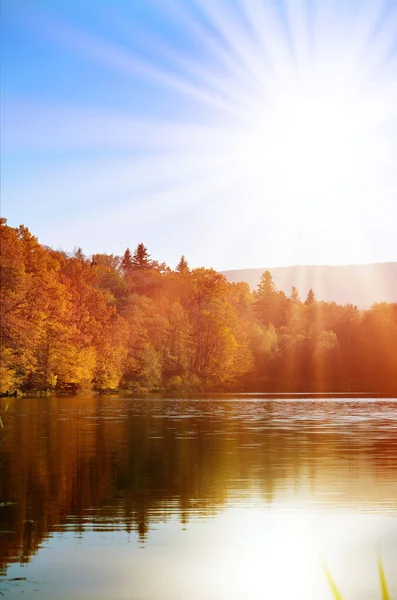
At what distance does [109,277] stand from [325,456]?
84222 mm

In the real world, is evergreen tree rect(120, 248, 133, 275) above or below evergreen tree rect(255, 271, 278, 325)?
above

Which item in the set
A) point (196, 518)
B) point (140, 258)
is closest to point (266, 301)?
point (140, 258)

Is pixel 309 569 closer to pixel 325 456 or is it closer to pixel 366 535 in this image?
pixel 366 535

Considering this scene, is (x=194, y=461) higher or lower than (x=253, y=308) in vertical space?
lower

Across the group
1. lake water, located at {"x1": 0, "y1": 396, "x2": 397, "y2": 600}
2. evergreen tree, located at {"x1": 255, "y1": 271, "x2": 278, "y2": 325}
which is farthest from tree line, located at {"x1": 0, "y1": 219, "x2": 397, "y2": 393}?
lake water, located at {"x1": 0, "y1": 396, "x2": 397, "y2": 600}

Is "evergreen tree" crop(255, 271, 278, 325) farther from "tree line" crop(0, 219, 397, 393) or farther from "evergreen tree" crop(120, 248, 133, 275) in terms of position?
"evergreen tree" crop(120, 248, 133, 275)

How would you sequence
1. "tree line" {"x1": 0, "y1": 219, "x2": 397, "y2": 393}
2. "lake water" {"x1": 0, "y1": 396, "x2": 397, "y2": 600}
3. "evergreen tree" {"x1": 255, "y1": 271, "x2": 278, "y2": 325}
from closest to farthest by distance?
1. "lake water" {"x1": 0, "y1": 396, "x2": 397, "y2": 600}
2. "tree line" {"x1": 0, "y1": 219, "x2": 397, "y2": 393}
3. "evergreen tree" {"x1": 255, "y1": 271, "x2": 278, "y2": 325}

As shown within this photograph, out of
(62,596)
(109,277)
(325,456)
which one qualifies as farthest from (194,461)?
(109,277)

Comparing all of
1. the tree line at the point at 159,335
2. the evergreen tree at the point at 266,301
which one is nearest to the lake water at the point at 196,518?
the tree line at the point at 159,335

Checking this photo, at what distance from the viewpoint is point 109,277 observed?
10900 centimetres

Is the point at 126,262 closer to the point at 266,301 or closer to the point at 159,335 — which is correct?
the point at 266,301

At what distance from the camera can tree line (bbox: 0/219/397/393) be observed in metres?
72.3

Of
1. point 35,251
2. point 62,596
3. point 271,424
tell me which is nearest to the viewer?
point 62,596

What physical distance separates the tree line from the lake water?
41.1m
